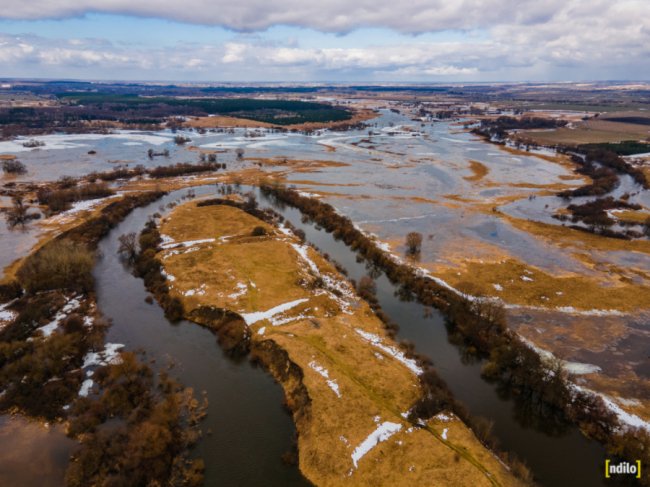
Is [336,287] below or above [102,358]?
above

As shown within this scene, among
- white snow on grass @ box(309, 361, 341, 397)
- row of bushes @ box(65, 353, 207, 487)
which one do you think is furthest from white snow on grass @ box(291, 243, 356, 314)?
row of bushes @ box(65, 353, 207, 487)

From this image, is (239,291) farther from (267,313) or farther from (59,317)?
(59,317)

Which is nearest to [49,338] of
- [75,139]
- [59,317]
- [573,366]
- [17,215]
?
[59,317]

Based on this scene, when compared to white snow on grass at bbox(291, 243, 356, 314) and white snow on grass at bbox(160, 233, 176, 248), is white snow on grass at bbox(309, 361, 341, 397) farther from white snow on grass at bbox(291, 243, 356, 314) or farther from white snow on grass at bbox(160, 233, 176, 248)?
white snow on grass at bbox(160, 233, 176, 248)

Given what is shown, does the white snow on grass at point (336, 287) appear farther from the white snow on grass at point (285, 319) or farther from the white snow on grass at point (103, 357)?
the white snow on grass at point (103, 357)

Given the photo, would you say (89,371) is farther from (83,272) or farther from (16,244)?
(16,244)

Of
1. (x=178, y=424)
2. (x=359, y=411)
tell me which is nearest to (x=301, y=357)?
(x=359, y=411)
